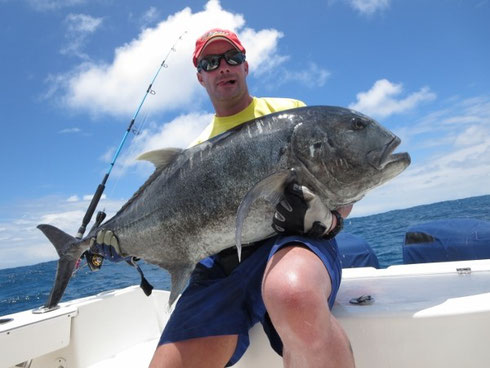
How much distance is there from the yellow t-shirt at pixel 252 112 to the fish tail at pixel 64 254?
1448 millimetres

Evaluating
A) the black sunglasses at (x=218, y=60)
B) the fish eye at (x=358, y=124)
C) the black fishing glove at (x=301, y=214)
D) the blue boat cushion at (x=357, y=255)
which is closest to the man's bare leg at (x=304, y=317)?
the black fishing glove at (x=301, y=214)

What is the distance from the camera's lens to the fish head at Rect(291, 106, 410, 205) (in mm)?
2104

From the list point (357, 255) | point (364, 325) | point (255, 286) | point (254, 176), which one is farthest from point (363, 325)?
point (357, 255)

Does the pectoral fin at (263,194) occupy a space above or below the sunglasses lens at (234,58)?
below

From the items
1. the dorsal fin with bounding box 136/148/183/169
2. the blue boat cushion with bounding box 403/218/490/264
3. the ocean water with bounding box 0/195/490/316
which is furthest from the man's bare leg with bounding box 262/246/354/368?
the ocean water with bounding box 0/195/490/316

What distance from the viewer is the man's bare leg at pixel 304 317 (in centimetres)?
165

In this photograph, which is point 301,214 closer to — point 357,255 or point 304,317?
point 304,317

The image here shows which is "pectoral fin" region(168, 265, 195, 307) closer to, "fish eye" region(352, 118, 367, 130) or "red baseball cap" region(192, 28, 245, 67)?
"fish eye" region(352, 118, 367, 130)

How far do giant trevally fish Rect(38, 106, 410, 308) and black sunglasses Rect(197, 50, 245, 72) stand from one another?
2.52 feet

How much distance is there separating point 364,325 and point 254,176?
1.08 meters

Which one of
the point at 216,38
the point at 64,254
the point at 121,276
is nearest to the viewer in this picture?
the point at 216,38

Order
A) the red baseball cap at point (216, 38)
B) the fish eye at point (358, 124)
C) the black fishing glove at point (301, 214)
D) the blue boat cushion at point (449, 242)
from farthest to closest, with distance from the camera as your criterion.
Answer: the blue boat cushion at point (449, 242) → the red baseball cap at point (216, 38) → the fish eye at point (358, 124) → the black fishing glove at point (301, 214)

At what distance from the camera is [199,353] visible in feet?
7.55

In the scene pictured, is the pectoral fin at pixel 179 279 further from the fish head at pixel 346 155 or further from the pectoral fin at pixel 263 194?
the fish head at pixel 346 155
